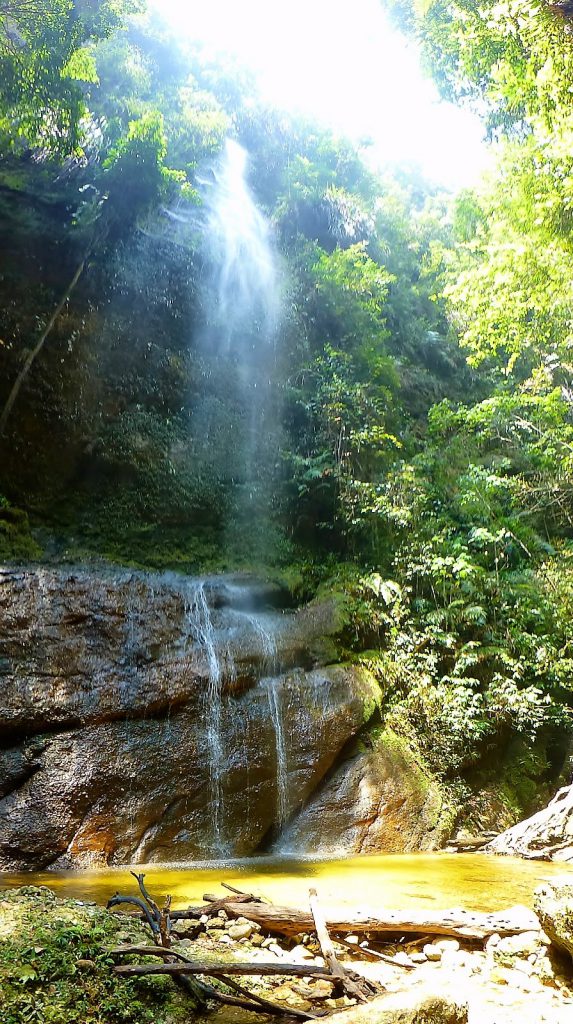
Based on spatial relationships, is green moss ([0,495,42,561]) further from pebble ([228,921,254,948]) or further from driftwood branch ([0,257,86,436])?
pebble ([228,921,254,948])

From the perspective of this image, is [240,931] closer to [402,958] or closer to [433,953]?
[402,958]

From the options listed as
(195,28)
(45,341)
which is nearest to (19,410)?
(45,341)

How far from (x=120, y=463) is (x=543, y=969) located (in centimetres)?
974

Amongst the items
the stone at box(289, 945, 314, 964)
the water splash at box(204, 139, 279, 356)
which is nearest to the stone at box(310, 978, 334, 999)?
the stone at box(289, 945, 314, 964)

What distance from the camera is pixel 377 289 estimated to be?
1537 cm

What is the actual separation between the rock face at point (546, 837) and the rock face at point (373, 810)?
3.03 ft

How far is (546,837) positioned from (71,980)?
5.75 meters

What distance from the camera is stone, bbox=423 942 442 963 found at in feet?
9.63

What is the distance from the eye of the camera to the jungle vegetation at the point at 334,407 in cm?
845

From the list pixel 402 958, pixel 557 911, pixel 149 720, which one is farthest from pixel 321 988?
pixel 149 720

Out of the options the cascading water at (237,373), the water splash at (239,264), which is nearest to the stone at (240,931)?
the cascading water at (237,373)

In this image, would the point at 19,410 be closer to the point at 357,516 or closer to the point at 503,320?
the point at 357,516

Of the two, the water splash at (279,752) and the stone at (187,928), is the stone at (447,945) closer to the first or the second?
the stone at (187,928)

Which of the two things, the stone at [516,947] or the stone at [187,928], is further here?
the stone at [187,928]
